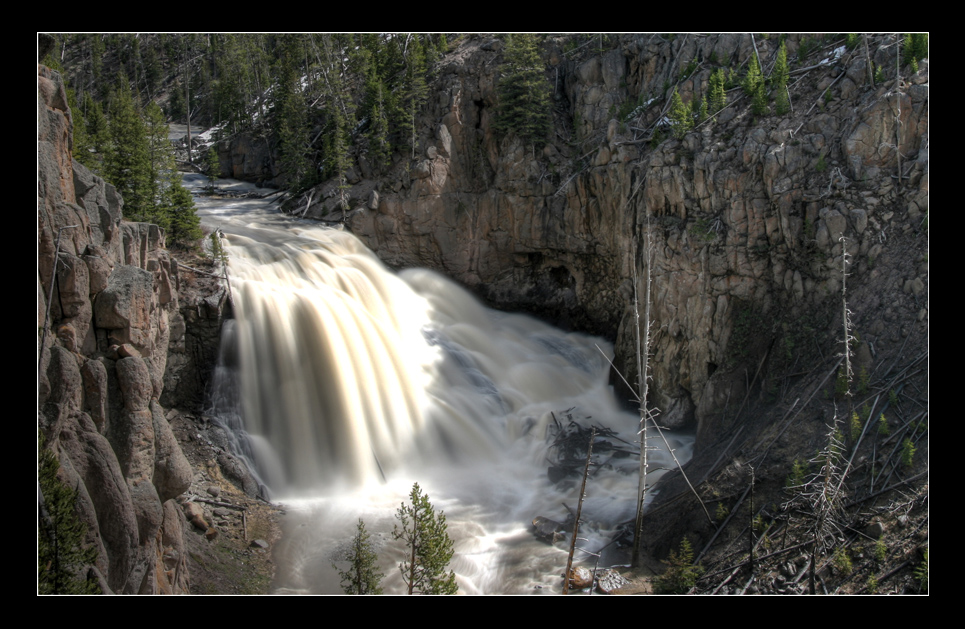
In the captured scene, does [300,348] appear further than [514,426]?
No

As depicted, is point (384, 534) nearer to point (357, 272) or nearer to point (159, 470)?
point (159, 470)

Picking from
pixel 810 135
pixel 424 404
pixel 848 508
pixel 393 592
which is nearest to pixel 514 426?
pixel 424 404

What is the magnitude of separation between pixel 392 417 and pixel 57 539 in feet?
31.0

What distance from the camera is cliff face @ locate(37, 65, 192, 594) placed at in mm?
9289

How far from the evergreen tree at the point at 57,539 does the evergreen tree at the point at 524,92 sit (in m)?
20.1

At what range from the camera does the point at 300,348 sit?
55.8ft

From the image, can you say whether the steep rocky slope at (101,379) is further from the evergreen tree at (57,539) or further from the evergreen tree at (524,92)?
the evergreen tree at (524,92)

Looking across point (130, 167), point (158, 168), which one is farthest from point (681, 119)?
point (158, 168)

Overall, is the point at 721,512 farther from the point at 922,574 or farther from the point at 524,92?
the point at 524,92

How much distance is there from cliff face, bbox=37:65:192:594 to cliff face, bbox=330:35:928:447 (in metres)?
12.8

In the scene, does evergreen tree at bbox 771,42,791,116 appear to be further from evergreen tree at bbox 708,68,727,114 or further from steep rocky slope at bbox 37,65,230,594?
steep rocky slope at bbox 37,65,230,594

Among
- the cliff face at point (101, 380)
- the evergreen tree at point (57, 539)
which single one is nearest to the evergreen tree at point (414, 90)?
the cliff face at point (101, 380)

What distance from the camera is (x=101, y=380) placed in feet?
33.0

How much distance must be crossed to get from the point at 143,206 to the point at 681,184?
16.5 m
